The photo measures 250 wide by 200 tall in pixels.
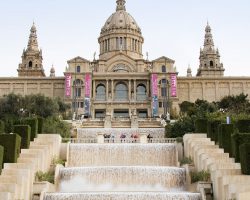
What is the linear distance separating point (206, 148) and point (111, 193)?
22.7 ft

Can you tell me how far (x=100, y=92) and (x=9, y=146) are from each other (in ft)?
174

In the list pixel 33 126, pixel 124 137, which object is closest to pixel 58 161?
pixel 33 126

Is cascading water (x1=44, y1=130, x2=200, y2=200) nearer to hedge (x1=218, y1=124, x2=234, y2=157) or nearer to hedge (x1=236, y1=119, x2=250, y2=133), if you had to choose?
hedge (x1=218, y1=124, x2=234, y2=157)

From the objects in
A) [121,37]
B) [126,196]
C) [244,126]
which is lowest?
[126,196]

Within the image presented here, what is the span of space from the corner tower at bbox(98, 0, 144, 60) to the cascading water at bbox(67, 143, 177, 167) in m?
59.7

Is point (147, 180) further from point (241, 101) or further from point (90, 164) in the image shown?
point (241, 101)

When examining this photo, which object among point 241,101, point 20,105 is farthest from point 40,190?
point 241,101

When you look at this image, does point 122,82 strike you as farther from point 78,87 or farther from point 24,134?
point 24,134

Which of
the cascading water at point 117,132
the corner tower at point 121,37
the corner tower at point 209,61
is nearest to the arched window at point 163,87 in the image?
the corner tower at point 121,37

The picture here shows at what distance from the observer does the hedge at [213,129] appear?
2531cm

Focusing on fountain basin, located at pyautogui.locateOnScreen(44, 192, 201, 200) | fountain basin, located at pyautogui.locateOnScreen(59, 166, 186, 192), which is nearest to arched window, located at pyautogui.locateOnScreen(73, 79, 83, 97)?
fountain basin, located at pyautogui.locateOnScreen(59, 166, 186, 192)

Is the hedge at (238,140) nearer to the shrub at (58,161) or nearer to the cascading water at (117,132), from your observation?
the shrub at (58,161)

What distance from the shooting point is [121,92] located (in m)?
73.3

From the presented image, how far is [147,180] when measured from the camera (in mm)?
21594
